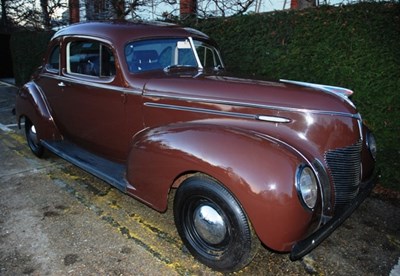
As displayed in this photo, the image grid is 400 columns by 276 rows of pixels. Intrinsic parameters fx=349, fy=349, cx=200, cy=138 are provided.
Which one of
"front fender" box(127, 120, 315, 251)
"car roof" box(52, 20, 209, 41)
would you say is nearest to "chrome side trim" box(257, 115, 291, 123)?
"front fender" box(127, 120, 315, 251)

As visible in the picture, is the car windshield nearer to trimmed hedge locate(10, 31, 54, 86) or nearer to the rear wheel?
the rear wheel

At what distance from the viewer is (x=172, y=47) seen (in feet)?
11.9

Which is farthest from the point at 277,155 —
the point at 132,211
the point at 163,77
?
the point at 132,211

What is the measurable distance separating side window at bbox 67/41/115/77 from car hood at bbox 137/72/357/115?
1.99 ft

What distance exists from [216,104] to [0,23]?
1864 cm

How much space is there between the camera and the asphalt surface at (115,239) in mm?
2652

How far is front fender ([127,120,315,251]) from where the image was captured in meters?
2.18

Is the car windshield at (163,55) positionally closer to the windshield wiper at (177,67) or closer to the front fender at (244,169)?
the windshield wiper at (177,67)

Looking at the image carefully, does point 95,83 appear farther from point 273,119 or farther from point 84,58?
point 273,119

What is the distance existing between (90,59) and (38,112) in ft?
4.04

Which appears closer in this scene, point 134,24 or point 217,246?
point 217,246

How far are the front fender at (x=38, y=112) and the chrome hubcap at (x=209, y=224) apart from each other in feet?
8.77

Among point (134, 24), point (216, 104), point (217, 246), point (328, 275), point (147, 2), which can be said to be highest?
point (147, 2)

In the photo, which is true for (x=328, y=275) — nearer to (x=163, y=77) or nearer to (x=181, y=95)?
(x=181, y=95)
